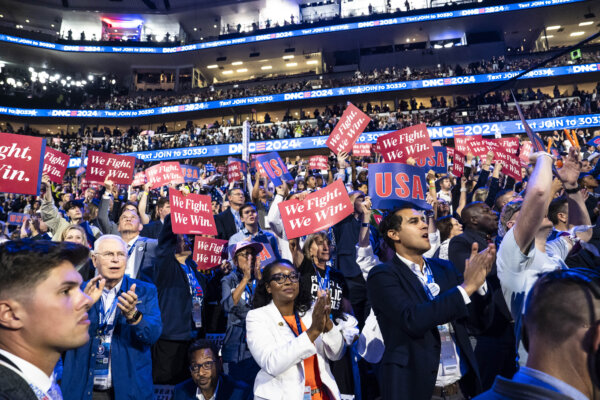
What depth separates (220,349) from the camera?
3988mm

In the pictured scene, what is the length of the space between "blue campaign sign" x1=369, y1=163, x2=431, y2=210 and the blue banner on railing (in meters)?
22.9

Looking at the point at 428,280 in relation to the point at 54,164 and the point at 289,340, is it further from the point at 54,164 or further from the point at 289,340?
the point at 54,164

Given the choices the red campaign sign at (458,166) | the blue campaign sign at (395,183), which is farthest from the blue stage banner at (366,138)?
the blue campaign sign at (395,183)

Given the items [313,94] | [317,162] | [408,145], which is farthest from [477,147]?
[313,94]

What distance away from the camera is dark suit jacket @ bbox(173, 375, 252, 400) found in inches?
134

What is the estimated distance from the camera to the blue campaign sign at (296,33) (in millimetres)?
26266

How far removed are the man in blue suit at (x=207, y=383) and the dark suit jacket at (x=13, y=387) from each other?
2.24 m

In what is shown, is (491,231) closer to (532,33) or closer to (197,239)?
(197,239)

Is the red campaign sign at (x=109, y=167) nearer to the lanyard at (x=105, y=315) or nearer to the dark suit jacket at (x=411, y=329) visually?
the lanyard at (x=105, y=315)

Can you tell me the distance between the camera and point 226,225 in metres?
5.69

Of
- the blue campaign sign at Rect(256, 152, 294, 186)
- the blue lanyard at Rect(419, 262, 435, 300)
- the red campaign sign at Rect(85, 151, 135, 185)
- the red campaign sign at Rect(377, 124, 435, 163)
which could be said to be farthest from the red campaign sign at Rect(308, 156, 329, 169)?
the blue lanyard at Rect(419, 262, 435, 300)

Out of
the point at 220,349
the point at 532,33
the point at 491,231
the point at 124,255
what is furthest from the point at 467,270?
the point at 532,33

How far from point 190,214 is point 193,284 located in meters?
0.92

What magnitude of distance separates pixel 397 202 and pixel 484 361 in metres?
1.91
